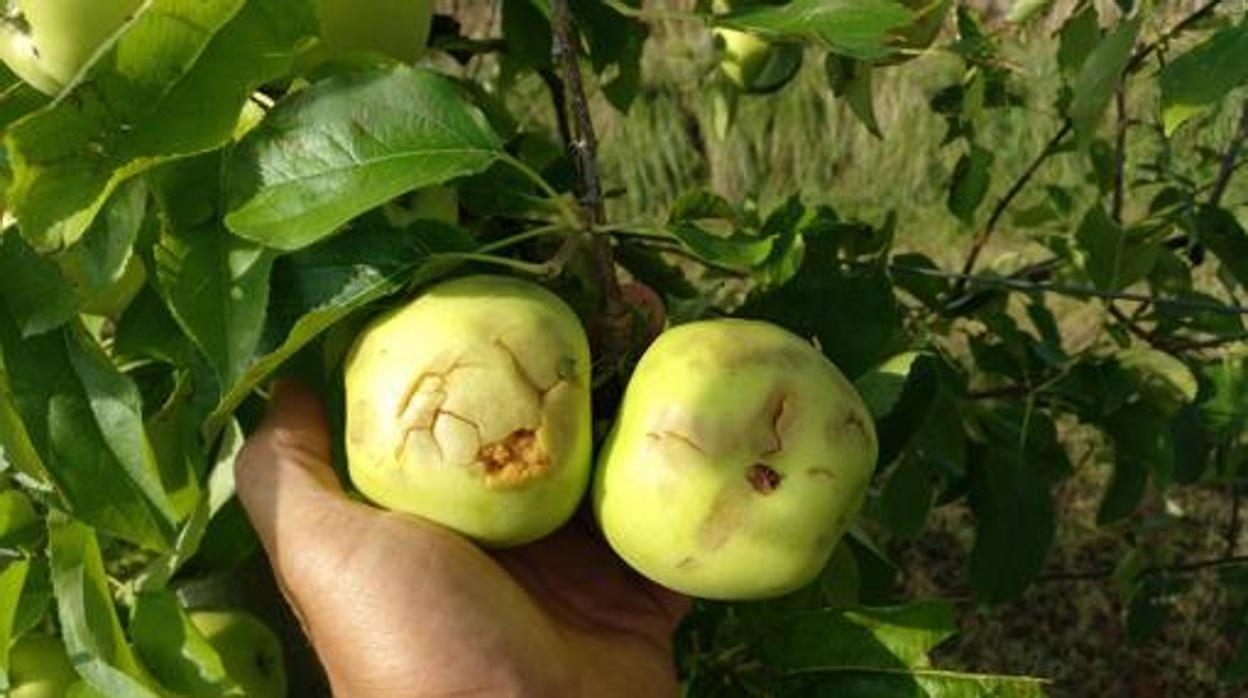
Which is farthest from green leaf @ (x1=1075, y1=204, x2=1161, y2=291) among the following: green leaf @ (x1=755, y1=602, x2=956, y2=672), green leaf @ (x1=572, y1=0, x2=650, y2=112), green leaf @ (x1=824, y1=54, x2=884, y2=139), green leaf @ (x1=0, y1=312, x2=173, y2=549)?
green leaf @ (x1=0, y1=312, x2=173, y2=549)

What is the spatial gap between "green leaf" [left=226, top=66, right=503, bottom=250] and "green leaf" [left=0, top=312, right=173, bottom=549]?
17 centimetres

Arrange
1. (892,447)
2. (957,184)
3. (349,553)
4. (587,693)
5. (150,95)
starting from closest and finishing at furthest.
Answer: (150,95)
(349,553)
(587,693)
(892,447)
(957,184)

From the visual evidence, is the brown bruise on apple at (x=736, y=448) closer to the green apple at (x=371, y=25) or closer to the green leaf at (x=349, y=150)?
the green leaf at (x=349, y=150)

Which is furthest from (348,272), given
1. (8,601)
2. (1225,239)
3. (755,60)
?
(1225,239)

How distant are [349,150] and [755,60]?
2.46 ft

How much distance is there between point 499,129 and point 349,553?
0.39 m

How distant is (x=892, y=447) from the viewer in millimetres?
1200

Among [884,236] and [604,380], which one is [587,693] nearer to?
[604,380]

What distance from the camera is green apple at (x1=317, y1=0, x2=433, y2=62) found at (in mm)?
981

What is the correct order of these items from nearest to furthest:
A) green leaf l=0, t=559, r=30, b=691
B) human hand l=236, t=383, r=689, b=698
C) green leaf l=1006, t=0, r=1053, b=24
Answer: human hand l=236, t=383, r=689, b=698 → green leaf l=0, t=559, r=30, b=691 → green leaf l=1006, t=0, r=1053, b=24

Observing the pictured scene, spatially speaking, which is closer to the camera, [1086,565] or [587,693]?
[587,693]

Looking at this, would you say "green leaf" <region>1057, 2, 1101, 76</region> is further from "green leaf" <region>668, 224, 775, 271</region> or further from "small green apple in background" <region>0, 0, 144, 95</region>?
"small green apple in background" <region>0, 0, 144, 95</region>

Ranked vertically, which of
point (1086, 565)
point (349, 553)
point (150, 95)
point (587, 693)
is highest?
point (150, 95)

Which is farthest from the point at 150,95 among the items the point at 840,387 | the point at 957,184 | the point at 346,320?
the point at 957,184
